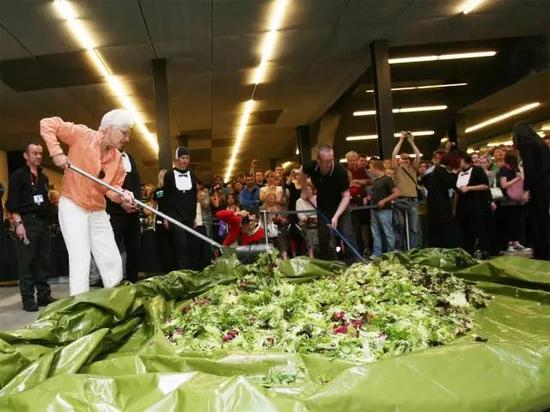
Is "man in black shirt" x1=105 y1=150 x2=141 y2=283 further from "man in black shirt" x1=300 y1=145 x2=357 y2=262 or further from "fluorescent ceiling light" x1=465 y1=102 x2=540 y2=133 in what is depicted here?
"fluorescent ceiling light" x1=465 y1=102 x2=540 y2=133

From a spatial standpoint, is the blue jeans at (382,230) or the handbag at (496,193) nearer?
the blue jeans at (382,230)

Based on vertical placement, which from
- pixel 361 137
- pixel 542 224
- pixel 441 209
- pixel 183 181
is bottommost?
pixel 542 224

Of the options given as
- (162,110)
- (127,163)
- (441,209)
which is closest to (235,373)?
(127,163)

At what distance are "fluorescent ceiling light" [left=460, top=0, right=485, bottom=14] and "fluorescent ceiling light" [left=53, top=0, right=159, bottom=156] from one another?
5300mm

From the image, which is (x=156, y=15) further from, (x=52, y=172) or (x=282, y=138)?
(x=52, y=172)

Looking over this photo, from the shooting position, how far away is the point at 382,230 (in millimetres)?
6020

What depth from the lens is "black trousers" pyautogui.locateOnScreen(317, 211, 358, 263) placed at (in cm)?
512

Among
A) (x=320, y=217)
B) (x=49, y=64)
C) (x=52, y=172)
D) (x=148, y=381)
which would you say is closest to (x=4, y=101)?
(x=49, y=64)

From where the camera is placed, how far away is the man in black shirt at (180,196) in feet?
17.3

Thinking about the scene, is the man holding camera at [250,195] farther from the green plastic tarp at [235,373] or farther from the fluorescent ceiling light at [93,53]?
the green plastic tarp at [235,373]

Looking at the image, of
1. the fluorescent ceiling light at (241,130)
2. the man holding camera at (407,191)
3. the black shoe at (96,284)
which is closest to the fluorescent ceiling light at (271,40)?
the fluorescent ceiling light at (241,130)

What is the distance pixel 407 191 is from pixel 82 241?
13.8 ft

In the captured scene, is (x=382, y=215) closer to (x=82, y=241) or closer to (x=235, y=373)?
(x=82, y=241)

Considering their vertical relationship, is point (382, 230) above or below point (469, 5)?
below
